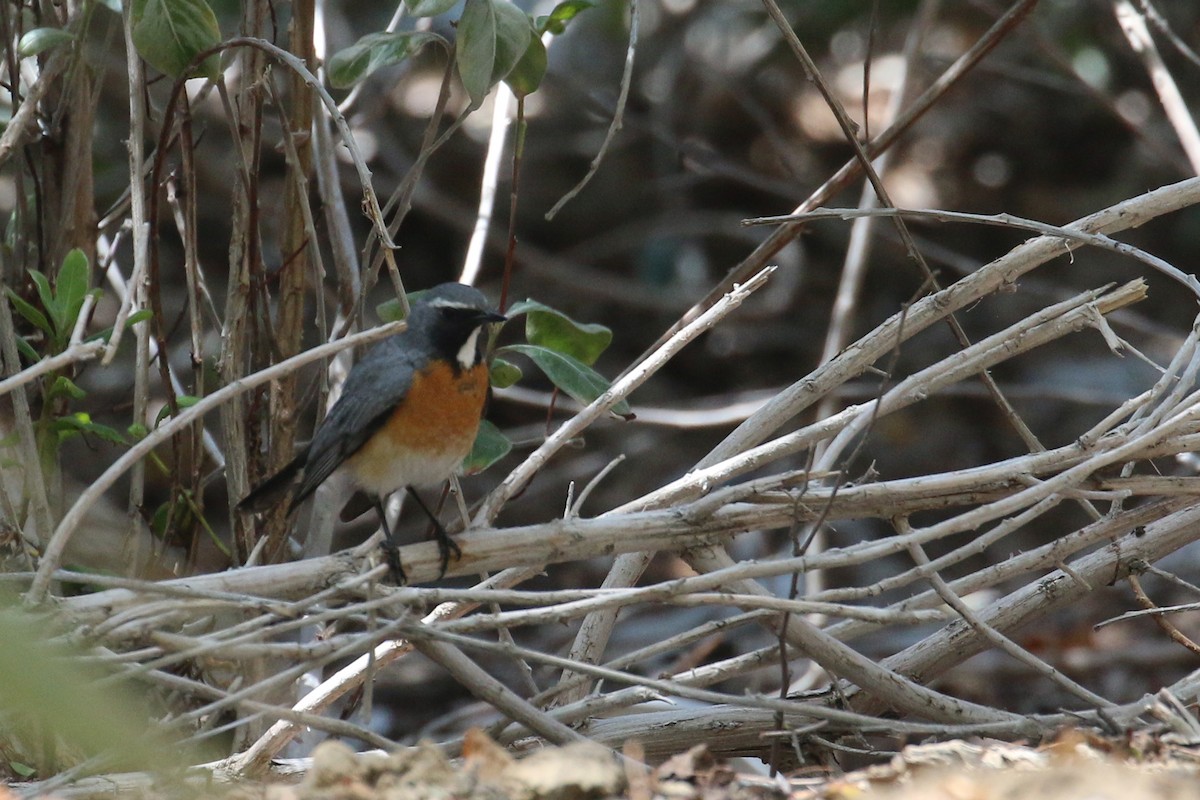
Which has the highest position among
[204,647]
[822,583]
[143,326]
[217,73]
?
[217,73]

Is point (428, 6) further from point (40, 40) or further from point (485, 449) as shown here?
point (485, 449)

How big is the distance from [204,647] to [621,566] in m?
1.61

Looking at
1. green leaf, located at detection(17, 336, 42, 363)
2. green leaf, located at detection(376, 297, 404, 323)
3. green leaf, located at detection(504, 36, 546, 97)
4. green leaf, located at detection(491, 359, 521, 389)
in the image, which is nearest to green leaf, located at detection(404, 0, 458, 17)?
green leaf, located at detection(504, 36, 546, 97)

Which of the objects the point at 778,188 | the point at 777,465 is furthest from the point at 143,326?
the point at 777,465

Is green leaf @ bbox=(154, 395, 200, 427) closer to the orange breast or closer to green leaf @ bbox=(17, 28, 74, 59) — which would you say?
the orange breast

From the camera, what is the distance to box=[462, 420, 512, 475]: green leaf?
4293 mm

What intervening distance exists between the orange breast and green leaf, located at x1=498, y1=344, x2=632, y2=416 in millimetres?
439

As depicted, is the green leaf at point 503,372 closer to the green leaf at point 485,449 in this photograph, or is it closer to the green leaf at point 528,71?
the green leaf at point 485,449

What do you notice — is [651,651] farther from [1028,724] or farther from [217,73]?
[217,73]

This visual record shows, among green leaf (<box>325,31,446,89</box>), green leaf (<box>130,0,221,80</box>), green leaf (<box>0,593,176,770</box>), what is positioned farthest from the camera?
green leaf (<box>325,31,446,89</box>)

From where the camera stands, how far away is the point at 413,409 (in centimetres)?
445

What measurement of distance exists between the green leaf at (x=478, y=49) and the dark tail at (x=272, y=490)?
4.40 feet

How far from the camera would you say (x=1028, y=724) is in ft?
11.0

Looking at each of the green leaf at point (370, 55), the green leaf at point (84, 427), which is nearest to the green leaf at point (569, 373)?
the green leaf at point (370, 55)
